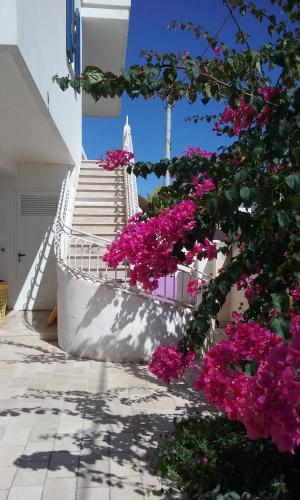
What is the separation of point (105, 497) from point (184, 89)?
2.24 m

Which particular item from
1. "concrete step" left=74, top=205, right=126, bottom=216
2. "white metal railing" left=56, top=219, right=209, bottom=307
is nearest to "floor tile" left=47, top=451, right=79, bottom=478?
"white metal railing" left=56, top=219, right=209, bottom=307

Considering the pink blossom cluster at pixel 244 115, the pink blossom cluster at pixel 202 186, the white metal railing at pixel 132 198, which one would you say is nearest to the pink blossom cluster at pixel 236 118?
the pink blossom cluster at pixel 244 115

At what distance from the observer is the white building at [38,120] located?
138 inches

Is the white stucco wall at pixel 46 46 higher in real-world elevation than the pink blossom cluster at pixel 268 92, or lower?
higher

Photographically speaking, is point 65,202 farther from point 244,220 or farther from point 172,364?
point 244,220

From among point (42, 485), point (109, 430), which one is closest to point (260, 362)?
point (42, 485)

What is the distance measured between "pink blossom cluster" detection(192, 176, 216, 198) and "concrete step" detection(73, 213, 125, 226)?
201 inches

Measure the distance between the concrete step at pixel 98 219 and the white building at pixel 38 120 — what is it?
25 centimetres

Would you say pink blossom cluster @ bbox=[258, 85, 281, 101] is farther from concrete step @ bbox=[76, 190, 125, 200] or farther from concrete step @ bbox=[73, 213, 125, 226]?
concrete step @ bbox=[76, 190, 125, 200]

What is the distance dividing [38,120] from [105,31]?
19.0ft

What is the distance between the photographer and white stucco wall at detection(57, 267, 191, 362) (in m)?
4.95

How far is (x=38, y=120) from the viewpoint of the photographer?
16.6 feet

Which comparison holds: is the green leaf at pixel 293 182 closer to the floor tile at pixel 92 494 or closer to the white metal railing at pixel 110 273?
the floor tile at pixel 92 494

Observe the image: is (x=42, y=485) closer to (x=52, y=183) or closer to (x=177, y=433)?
(x=177, y=433)
